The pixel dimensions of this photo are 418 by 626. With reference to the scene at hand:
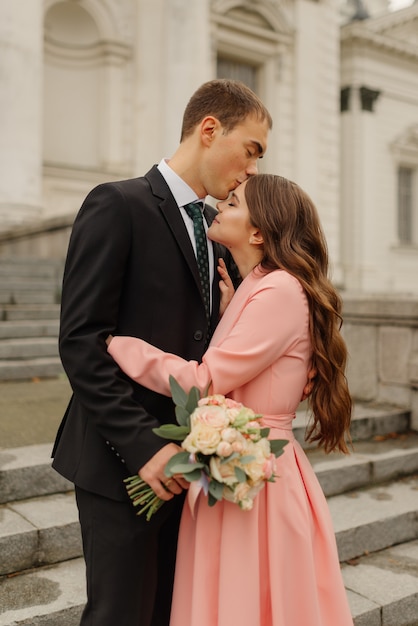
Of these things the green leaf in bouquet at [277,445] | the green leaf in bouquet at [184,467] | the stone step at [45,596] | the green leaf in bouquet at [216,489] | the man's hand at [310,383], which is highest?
the man's hand at [310,383]

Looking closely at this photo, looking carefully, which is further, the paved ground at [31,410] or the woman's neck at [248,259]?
the paved ground at [31,410]

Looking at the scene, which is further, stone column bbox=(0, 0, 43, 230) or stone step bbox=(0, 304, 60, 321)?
stone column bbox=(0, 0, 43, 230)

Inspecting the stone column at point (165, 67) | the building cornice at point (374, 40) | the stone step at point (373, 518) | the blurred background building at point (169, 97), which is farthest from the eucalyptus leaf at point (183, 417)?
the building cornice at point (374, 40)

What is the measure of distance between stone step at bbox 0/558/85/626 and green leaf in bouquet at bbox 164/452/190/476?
1.31 metres

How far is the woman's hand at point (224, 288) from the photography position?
2.23 metres

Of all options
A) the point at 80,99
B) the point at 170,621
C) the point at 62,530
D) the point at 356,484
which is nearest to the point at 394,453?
the point at 356,484

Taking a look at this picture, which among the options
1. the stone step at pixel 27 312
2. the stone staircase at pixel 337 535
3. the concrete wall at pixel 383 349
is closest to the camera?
the stone staircase at pixel 337 535

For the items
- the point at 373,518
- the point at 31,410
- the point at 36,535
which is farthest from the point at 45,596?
the point at 31,410

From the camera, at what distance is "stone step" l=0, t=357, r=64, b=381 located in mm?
5988

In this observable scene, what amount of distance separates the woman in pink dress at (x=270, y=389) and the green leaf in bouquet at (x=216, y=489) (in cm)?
22

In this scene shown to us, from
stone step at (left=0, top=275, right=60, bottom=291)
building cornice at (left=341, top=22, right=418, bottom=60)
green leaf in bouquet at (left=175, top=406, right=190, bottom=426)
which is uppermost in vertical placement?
building cornice at (left=341, top=22, right=418, bottom=60)

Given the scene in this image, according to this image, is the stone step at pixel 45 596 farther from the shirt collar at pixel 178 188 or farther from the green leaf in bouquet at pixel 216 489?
the shirt collar at pixel 178 188

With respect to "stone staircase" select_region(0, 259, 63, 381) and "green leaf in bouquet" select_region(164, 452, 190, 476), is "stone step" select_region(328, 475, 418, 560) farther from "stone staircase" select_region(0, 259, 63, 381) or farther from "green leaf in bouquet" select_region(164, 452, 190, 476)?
"stone staircase" select_region(0, 259, 63, 381)

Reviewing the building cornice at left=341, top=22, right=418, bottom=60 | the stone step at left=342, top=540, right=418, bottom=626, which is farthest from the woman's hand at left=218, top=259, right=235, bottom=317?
the building cornice at left=341, top=22, right=418, bottom=60
